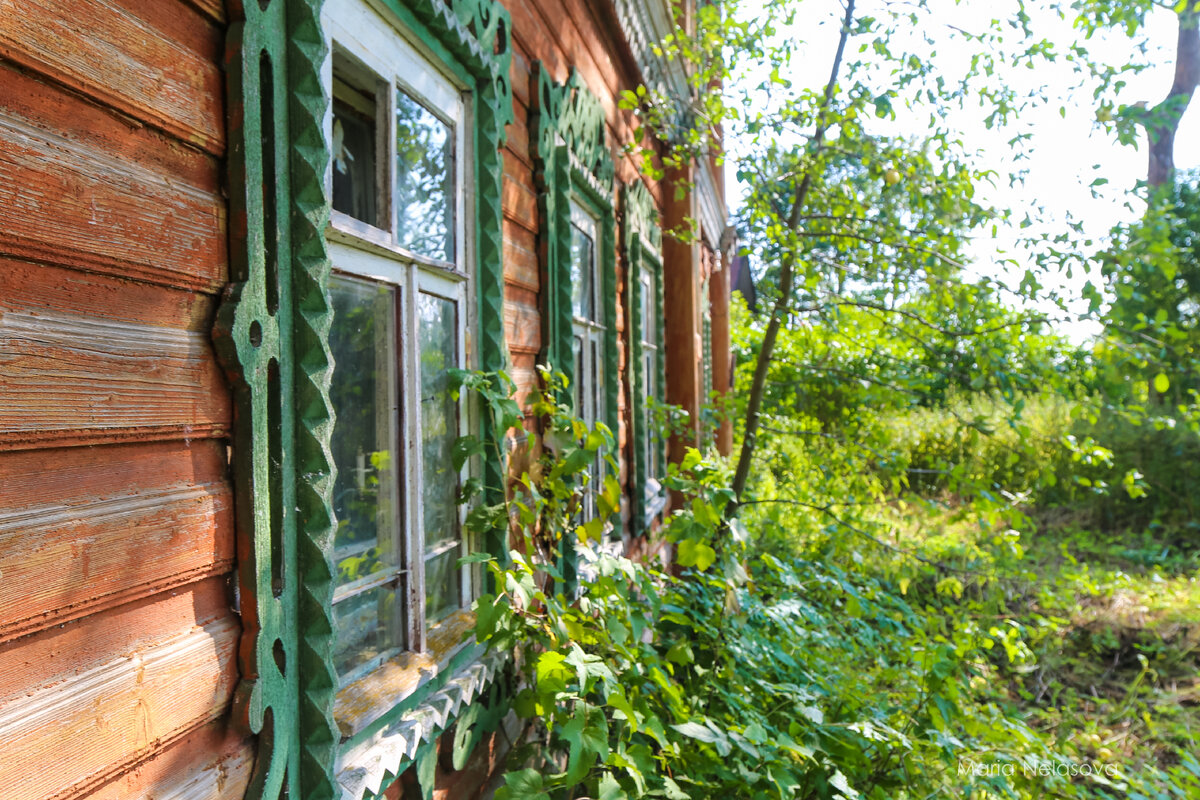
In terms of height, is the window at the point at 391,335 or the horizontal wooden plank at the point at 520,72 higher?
the horizontal wooden plank at the point at 520,72

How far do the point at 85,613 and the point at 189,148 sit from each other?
632 mm

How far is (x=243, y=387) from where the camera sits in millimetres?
1161

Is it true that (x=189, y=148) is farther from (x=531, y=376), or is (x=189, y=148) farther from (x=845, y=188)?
(x=845, y=188)

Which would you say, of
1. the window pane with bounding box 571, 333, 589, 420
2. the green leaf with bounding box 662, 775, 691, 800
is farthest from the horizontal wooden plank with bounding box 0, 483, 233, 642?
the window pane with bounding box 571, 333, 589, 420

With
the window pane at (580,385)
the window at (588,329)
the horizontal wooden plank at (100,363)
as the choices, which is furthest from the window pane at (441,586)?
the window pane at (580,385)

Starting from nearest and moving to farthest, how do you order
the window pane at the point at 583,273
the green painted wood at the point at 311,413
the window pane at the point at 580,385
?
1. the green painted wood at the point at 311,413
2. the window pane at the point at 583,273
3. the window pane at the point at 580,385

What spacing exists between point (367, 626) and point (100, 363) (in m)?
Answer: 0.92

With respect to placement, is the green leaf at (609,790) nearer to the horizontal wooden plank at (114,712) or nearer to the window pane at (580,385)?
the horizontal wooden plank at (114,712)

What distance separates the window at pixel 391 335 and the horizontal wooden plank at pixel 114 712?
45 cm

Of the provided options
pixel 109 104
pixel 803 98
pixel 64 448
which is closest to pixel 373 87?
pixel 109 104

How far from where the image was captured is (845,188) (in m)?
4.50

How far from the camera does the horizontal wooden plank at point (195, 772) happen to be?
3.16 ft

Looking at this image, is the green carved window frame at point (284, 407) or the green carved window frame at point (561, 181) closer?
the green carved window frame at point (284, 407)

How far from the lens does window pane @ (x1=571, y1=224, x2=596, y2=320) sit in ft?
11.9
